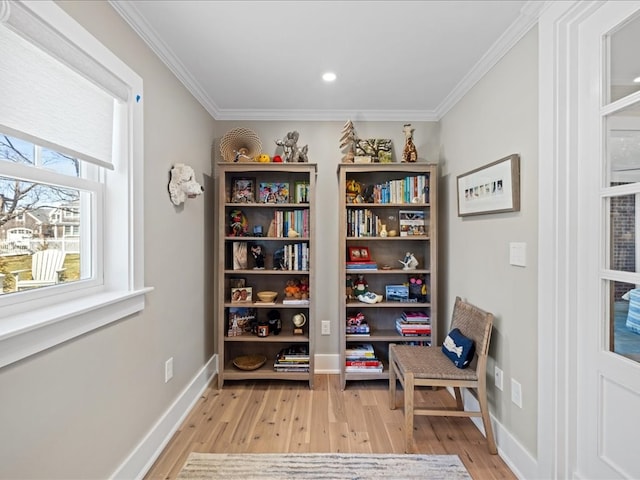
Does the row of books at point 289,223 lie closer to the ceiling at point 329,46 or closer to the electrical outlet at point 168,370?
the ceiling at point 329,46

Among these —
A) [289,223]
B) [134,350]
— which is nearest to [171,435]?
[134,350]

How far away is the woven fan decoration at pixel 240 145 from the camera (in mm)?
2727

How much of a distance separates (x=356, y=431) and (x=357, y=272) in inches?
46.6

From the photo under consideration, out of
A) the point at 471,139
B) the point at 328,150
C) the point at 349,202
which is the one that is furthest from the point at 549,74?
the point at 328,150

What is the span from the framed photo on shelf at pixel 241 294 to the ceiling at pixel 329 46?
160cm

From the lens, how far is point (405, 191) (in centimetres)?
276

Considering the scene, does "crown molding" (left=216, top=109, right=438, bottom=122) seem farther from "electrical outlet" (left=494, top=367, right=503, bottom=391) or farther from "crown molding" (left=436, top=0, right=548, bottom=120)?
"electrical outlet" (left=494, top=367, right=503, bottom=391)

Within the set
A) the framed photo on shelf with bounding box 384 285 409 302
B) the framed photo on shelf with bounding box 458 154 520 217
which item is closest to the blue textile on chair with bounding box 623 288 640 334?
the framed photo on shelf with bounding box 458 154 520 217

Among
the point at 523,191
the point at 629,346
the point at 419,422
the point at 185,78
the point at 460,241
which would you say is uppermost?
the point at 185,78

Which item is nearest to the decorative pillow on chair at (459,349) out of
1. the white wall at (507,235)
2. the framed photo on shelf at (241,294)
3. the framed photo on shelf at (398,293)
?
the white wall at (507,235)

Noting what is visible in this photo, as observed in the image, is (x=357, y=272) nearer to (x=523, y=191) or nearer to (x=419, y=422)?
(x=419, y=422)

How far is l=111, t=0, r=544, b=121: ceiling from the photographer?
1.60 m

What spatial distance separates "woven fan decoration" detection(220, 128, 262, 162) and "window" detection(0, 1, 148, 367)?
1.06 m

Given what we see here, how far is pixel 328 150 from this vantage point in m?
3.00
